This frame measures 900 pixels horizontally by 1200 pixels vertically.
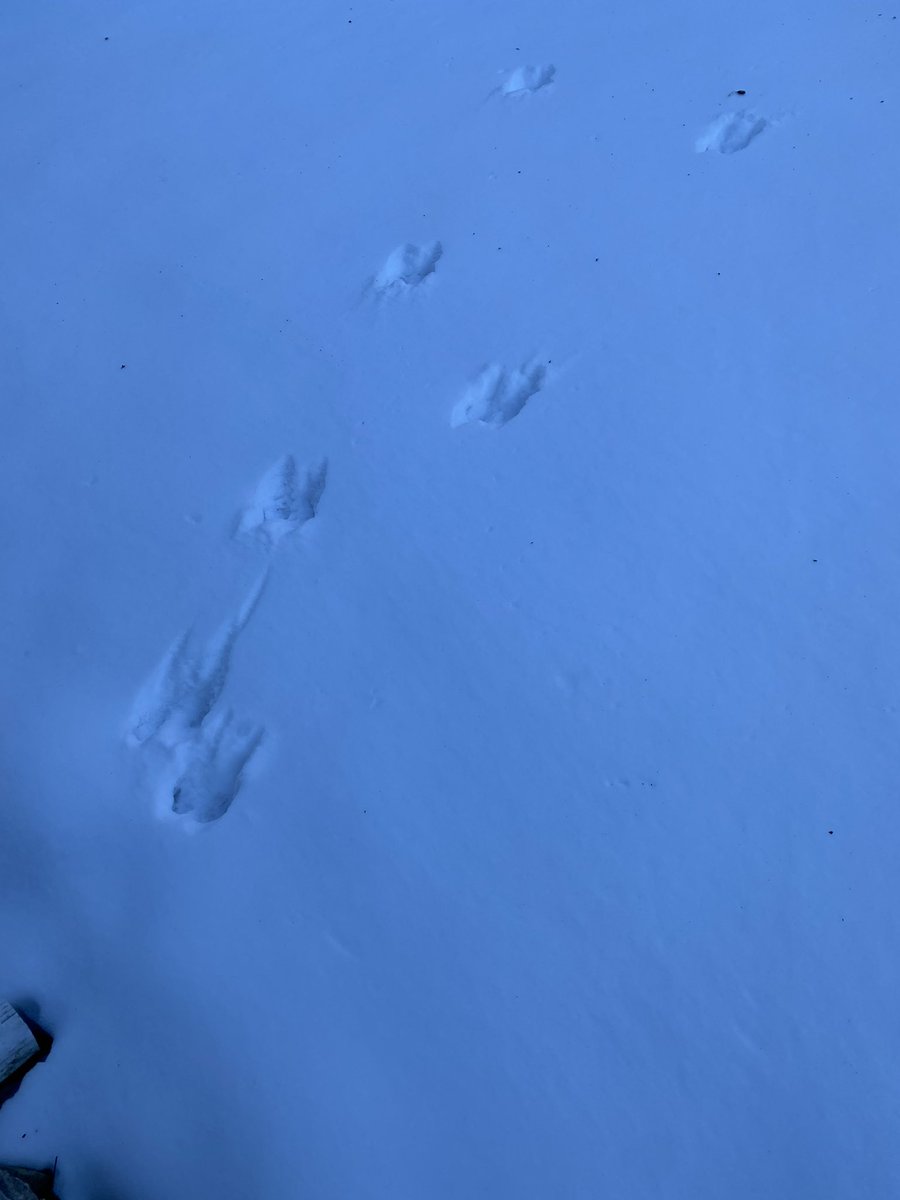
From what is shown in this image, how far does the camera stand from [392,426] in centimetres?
157

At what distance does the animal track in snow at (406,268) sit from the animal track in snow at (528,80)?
477 mm

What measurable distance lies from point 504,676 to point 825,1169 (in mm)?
672

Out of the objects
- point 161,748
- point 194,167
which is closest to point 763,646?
point 161,748

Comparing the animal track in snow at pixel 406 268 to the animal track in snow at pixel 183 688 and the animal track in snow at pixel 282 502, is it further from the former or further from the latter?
the animal track in snow at pixel 183 688

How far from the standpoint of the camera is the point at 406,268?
5.81ft

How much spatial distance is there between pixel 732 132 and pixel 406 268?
0.69 m

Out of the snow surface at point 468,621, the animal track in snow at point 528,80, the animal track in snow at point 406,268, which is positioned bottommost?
the snow surface at point 468,621

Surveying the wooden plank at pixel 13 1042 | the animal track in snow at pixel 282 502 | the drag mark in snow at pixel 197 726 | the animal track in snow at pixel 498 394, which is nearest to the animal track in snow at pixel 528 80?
the animal track in snow at pixel 498 394

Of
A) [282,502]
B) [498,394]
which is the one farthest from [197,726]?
[498,394]

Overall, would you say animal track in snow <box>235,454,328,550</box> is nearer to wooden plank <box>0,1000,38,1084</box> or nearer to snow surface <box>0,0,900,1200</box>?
snow surface <box>0,0,900,1200</box>

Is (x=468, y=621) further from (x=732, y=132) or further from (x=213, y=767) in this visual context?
(x=732, y=132)

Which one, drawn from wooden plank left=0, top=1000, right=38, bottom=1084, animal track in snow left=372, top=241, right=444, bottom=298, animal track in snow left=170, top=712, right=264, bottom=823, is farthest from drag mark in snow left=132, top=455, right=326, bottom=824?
animal track in snow left=372, top=241, right=444, bottom=298

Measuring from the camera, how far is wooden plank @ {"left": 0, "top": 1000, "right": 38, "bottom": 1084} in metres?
1.11

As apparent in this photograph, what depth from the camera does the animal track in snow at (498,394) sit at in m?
1.58
